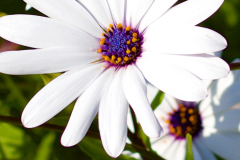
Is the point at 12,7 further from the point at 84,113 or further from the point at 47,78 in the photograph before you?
the point at 84,113

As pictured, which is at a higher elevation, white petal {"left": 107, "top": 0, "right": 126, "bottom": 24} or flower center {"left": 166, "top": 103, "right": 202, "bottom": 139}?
white petal {"left": 107, "top": 0, "right": 126, "bottom": 24}

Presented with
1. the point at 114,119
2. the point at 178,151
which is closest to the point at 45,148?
the point at 178,151

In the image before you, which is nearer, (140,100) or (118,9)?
(140,100)

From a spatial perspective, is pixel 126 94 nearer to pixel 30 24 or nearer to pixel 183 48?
pixel 183 48

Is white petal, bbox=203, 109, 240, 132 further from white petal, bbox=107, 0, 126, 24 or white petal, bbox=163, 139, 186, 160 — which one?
white petal, bbox=107, 0, 126, 24

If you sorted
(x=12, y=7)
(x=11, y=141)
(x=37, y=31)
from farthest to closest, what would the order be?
(x=11, y=141) < (x=12, y=7) < (x=37, y=31)

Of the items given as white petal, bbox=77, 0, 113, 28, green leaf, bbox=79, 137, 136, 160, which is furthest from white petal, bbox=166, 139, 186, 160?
white petal, bbox=77, 0, 113, 28
